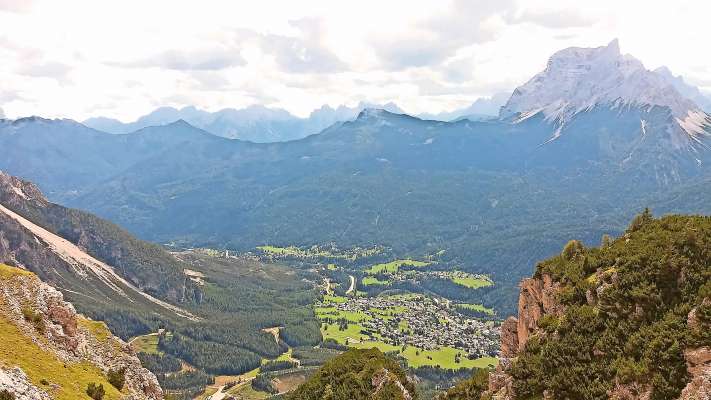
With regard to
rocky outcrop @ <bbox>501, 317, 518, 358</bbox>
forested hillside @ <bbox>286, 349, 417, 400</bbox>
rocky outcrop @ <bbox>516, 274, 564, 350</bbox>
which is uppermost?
rocky outcrop @ <bbox>516, 274, 564, 350</bbox>

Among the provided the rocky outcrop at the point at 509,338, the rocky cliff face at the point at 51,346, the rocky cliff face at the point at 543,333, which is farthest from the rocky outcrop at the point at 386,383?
the rocky cliff face at the point at 51,346

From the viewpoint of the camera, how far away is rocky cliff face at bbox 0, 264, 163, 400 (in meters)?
52.5

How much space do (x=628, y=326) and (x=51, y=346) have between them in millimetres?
54593

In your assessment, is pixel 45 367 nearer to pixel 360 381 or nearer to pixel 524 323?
pixel 360 381

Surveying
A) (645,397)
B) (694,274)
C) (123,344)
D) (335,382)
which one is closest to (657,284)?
(694,274)

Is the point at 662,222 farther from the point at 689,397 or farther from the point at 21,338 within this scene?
the point at 21,338

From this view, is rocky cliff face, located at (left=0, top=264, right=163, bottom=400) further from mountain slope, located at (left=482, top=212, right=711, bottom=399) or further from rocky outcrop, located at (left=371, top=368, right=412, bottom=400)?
mountain slope, located at (left=482, top=212, right=711, bottom=399)

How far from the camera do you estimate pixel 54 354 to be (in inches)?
2404

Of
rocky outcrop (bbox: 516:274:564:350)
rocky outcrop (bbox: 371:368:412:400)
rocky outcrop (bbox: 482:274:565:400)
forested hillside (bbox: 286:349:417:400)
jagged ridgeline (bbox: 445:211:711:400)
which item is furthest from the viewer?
forested hillside (bbox: 286:349:417:400)

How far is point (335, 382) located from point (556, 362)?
35.9 m

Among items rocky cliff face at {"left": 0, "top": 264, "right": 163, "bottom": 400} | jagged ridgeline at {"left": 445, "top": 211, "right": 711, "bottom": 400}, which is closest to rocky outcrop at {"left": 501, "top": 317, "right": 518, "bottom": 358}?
jagged ridgeline at {"left": 445, "top": 211, "right": 711, "bottom": 400}

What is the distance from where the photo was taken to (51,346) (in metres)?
62.0

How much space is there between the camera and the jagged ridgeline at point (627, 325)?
46031 mm

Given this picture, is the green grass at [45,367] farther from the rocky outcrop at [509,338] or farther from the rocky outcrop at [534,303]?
the rocky outcrop at [509,338]
